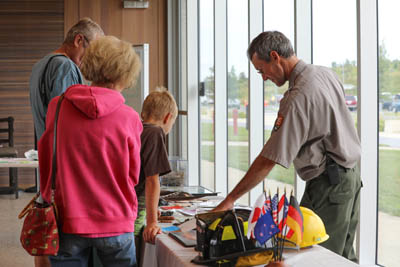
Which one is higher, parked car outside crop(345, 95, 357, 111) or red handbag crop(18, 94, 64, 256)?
parked car outside crop(345, 95, 357, 111)

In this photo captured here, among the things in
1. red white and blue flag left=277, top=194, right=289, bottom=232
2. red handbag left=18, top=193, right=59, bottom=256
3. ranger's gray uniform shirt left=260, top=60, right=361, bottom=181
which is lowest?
red handbag left=18, top=193, right=59, bottom=256

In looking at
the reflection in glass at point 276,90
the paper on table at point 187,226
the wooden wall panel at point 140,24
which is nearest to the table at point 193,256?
the paper on table at point 187,226

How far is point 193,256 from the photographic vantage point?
1.94 meters

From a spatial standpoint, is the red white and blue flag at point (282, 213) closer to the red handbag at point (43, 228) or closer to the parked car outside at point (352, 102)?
the red handbag at point (43, 228)

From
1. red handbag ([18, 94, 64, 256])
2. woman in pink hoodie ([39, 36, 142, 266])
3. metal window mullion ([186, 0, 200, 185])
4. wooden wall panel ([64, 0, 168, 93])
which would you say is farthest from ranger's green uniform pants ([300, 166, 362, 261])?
wooden wall panel ([64, 0, 168, 93])

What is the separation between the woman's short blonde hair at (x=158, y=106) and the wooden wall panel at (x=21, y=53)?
5900 millimetres

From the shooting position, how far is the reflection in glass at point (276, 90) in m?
3.98

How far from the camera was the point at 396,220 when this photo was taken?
2.91m

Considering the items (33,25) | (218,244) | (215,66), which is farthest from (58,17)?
(218,244)

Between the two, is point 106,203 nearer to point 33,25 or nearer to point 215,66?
point 215,66

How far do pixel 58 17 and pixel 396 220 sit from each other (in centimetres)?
638

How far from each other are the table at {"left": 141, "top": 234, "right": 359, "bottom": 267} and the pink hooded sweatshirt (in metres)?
0.26

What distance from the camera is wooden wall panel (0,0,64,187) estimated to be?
8.06 m

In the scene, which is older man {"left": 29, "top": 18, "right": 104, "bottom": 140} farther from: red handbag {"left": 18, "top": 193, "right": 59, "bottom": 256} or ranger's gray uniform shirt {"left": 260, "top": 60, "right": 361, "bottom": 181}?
ranger's gray uniform shirt {"left": 260, "top": 60, "right": 361, "bottom": 181}
